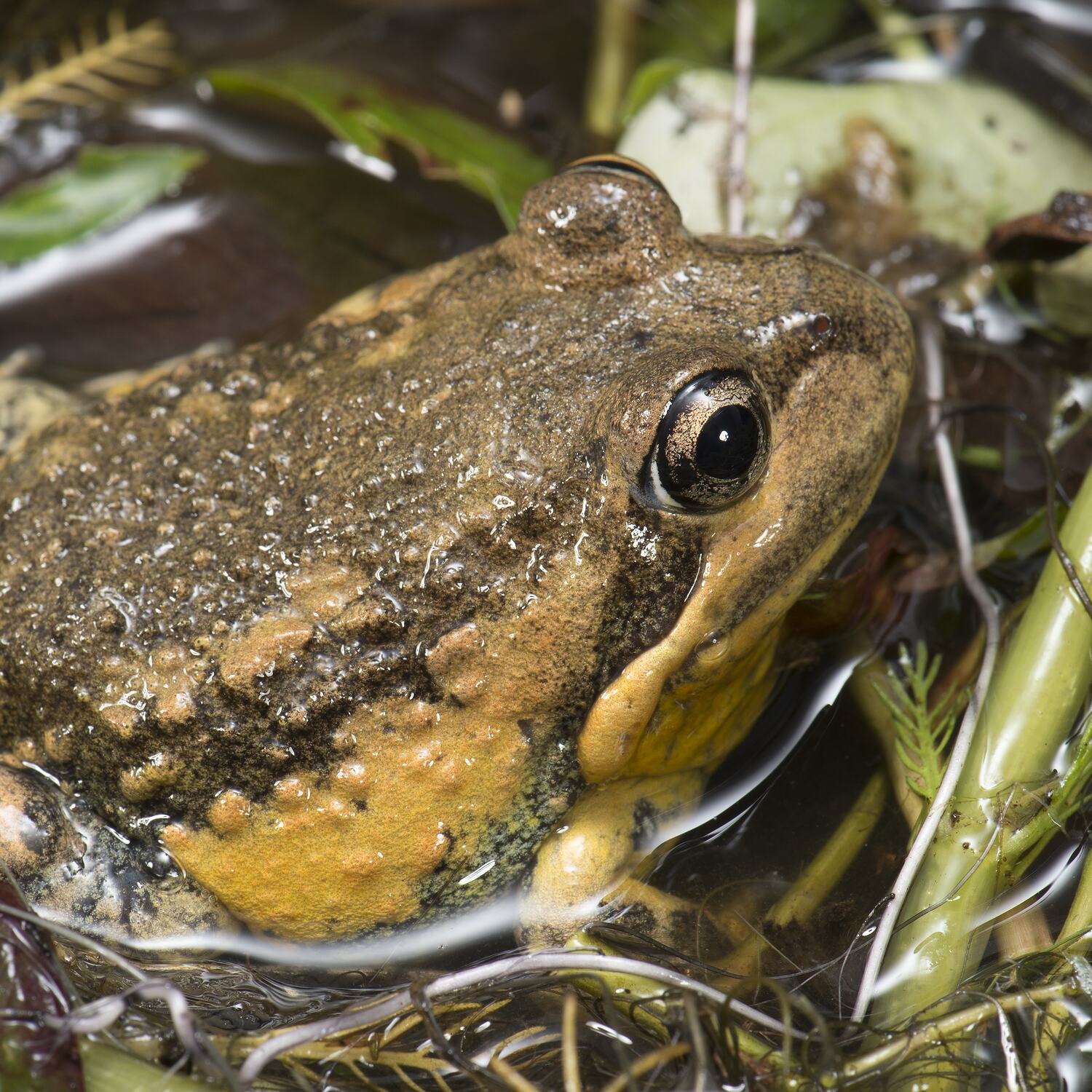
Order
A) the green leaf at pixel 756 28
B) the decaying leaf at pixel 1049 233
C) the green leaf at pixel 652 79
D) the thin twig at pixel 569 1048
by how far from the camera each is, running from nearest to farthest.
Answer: the thin twig at pixel 569 1048, the decaying leaf at pixel 1049 233, the green leaf at pixel 652 79, the green leaf at pixel 756 28

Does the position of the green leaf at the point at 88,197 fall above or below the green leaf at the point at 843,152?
below

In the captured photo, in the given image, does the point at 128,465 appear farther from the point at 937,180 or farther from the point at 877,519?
the point at 937,180

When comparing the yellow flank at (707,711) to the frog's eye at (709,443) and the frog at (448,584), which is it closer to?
the frog at (448,584)

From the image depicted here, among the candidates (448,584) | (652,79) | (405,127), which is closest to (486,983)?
(448,584)

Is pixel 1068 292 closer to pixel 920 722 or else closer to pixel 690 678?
pixel 920 722

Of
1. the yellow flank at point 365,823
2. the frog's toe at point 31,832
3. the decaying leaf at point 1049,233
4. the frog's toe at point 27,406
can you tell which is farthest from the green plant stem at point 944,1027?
the frog's toe at point 27,406

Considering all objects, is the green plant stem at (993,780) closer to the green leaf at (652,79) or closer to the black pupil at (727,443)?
the black pupil at (727,443)

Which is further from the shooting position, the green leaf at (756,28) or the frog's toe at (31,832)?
the green leaf at (756,28)

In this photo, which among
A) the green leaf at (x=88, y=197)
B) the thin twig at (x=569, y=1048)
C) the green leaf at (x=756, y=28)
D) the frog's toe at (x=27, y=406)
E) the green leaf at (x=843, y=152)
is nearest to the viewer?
the thin twig at (x=569, y=1048)

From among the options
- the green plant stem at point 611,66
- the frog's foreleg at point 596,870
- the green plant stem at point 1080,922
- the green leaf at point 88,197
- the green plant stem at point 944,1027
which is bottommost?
the frog's foreleg at point 596,870
